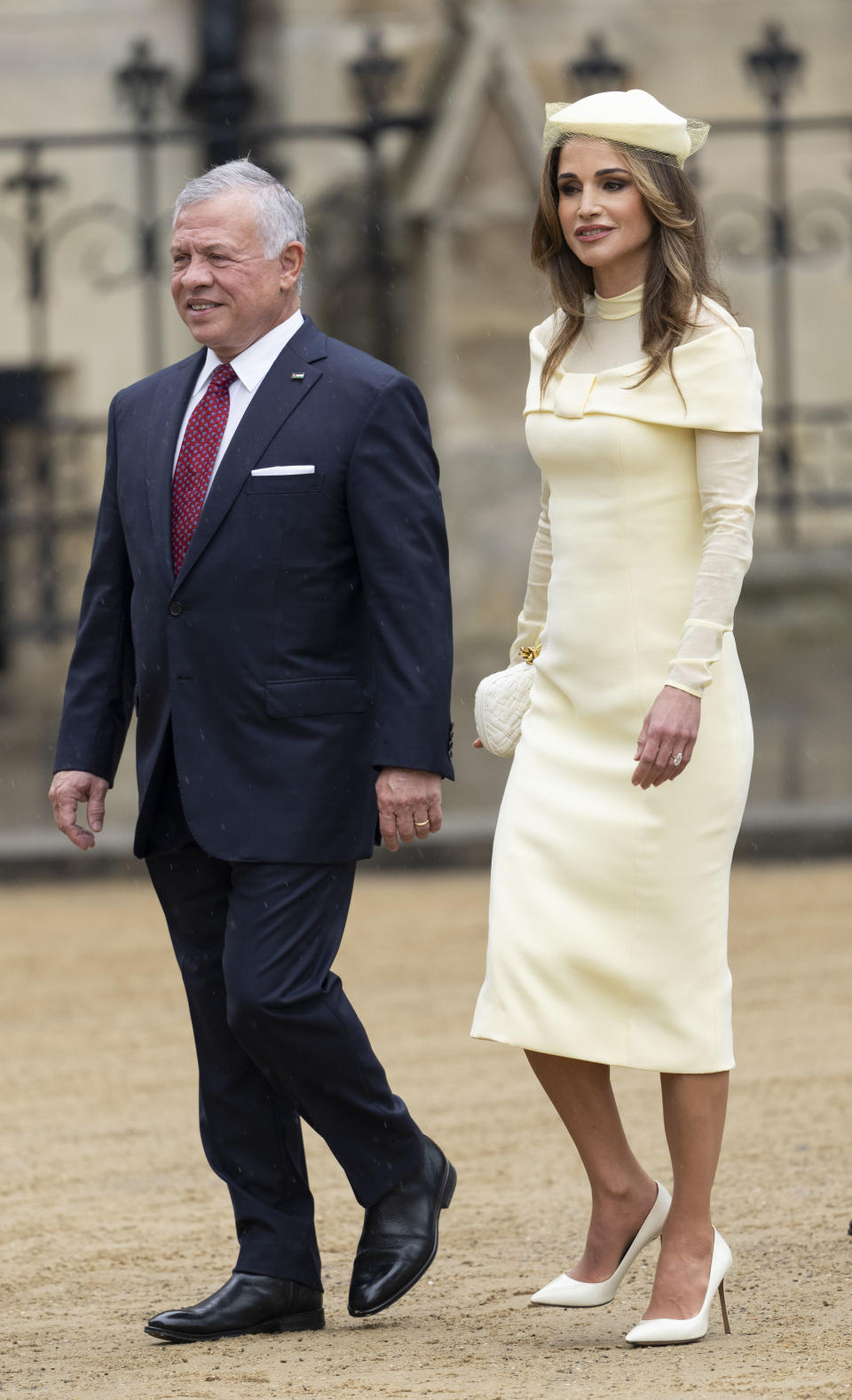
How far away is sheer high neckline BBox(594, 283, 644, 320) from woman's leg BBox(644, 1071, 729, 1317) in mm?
1120

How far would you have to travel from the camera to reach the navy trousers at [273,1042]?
11.3 feet

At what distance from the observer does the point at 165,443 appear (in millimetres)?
3553

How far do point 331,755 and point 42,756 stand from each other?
8.46 m

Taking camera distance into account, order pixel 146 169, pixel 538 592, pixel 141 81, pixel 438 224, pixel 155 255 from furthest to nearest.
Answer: pixel 438 224
pixel 141 81
pixel 146 169
pixel 155 255
pixel 538 592

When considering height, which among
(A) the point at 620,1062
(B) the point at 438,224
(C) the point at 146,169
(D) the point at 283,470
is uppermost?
(C) the point at 146,169

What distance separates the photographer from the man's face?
3467 mm

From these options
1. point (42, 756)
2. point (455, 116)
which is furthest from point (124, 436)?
point (455, 116)

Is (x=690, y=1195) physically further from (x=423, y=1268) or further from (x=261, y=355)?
(x=261, y=355)

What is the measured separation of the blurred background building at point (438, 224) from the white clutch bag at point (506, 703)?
31.4 ft

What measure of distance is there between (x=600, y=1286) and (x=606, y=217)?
159 cm

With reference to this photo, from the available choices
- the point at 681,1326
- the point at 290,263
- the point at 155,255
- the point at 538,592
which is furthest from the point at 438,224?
the point at 681,1326

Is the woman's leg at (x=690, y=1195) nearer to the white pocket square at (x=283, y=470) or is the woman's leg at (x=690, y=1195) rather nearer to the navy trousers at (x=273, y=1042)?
the navy trousers at (x=273, y=1042)

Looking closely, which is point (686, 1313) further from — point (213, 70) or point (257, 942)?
point (213, 70)

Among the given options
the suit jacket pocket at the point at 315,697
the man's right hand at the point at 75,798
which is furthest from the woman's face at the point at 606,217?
the man's right hand at the point at 75,798
